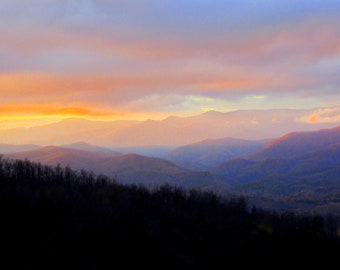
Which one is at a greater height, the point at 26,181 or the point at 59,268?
the point at 26,181

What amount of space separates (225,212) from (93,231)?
45.4 feet

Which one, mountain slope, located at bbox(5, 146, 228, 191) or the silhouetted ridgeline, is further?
mountain slope, located at bbox(5, 146, 228, 191)

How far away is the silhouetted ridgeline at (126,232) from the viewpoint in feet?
48.9

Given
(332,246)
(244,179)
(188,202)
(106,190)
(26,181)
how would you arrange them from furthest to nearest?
(244,179) < (188,202) < (106,190) < (26,181) < (332,246)

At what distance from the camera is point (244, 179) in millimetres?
198750

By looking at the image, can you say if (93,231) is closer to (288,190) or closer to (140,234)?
(140,234)

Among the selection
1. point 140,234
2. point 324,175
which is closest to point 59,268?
point 140,234

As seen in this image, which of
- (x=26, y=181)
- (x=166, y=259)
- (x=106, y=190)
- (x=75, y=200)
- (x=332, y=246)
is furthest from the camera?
(x=106, y=190)

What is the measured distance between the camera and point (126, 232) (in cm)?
1820

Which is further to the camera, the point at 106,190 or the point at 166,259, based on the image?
the point at 106,190

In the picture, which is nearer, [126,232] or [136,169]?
[126,232]

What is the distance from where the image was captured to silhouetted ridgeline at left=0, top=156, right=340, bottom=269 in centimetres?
1490

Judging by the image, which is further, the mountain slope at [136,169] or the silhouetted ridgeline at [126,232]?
the mountain slope at [136,169]

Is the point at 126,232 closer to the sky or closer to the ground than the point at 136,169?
closer to the sky
